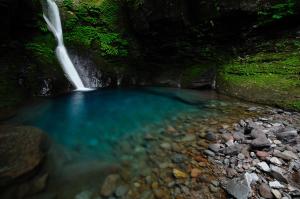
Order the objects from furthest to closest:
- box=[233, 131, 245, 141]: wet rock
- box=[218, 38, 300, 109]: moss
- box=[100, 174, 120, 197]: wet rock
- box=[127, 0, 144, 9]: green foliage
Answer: box=[127, 0, 144, 9]: green foliage, box=[218, 38, 300, 109]: moss, box=[233, 131, 245, 141]: wet rock, box=[100, 174, 120, 197]: wet rock

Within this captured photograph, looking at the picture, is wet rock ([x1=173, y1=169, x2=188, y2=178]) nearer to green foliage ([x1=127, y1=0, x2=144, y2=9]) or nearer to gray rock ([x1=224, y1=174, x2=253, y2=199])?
gray rock ([x1=224, y1=174, x2=253, y2=199])

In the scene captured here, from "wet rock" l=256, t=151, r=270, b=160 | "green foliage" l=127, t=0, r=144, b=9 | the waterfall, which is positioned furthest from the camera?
"green foliage" l=127, t=0, r=144, b=9

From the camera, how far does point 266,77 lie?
23.5 feet

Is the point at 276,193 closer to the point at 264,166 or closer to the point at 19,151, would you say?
the point at 264,166

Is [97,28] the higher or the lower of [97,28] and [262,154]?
the higher

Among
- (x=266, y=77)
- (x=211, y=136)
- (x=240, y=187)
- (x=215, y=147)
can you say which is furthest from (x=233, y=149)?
(x=266, y=77)

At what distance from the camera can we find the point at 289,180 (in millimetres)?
2869

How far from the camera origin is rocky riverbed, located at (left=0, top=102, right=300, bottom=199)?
113 inches

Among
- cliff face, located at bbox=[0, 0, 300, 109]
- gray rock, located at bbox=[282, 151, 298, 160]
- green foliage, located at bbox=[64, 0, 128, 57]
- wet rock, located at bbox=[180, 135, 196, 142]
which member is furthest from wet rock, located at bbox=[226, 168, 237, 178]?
green foliage, located at bbox=[64, 0, 128, 57]

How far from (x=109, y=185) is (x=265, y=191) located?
6.32 feet

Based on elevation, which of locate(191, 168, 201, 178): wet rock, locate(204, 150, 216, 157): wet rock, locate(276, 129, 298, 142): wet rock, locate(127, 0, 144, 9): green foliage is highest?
locate(127, 0, 144, 9): green foliage

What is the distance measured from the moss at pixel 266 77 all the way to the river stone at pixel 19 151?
17.6ft

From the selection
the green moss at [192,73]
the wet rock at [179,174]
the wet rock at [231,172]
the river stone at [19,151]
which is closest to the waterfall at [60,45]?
the green moss at [192,73]

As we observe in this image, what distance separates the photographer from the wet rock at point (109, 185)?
117 inches
